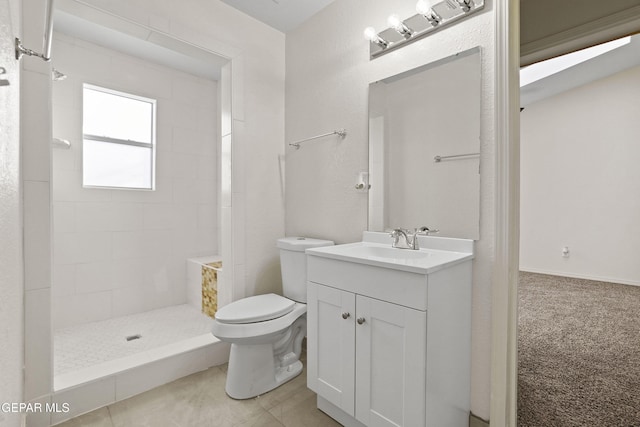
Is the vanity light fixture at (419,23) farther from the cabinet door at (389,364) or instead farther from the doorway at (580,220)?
the doorway at (580,220)

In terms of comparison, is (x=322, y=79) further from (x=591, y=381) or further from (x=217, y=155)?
(x=591, y=381)

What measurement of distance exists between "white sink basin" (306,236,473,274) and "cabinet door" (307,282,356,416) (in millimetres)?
175

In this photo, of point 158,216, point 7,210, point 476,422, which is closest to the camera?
point 7,210

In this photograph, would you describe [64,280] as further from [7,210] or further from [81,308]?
[7,210]

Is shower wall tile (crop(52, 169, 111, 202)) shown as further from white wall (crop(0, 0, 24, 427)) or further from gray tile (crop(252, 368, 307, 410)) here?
gray tile (crop(252, 368, 307, 410))

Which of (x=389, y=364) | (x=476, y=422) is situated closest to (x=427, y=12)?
(x=389, y=364)

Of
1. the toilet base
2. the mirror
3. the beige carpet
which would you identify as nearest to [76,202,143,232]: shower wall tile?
the toilet base

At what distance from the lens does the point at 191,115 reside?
316 cm

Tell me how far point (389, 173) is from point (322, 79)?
91 centimetres

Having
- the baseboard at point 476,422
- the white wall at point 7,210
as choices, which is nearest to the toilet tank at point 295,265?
the baseboard at point 476,422

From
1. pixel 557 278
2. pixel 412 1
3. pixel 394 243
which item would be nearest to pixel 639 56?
pixel 557 278

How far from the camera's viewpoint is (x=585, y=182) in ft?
13.6

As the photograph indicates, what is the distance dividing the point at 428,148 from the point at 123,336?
259cm

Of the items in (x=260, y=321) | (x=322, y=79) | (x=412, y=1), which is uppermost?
(x=412, y=1)
